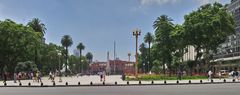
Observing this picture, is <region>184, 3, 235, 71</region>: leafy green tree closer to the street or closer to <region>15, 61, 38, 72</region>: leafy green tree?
<region>15, 61, 38, 72</region>: leafy green tree

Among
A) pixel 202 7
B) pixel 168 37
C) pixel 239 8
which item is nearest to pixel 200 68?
pixel 168 37

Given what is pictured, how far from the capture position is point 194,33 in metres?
78.3

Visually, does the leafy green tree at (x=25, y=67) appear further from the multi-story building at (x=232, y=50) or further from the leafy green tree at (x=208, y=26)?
the multi-story building at (x=232, y=50)

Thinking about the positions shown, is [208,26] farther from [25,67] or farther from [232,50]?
[232,50]

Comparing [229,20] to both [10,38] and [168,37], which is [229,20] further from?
[10,38]

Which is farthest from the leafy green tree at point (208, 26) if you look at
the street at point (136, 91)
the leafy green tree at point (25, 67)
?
the street at point (136, 91)

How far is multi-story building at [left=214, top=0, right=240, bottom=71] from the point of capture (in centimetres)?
12977

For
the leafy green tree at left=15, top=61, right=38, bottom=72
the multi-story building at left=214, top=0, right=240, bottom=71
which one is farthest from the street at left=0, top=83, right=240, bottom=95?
the multi-story building at left=214, top=0, right=240, bottom=71

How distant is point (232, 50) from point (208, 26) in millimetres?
65014

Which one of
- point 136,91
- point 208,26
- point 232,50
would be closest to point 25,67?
point 208,26

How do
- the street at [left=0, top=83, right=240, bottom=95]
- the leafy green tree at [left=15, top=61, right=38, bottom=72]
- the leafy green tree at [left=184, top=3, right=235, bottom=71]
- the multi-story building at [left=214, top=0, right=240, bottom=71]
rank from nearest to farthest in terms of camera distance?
the street at [left=0, top=83, right=240, bottom=95], the leafy green tree at [left=184, top=3, right=235, bottom=71], the leafy green tree at [left=15, top=61, right=38, bottom=72], the multi-story building at [left=214, top=0, right=240, bottom=71]

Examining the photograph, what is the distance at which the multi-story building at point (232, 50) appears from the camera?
426ft

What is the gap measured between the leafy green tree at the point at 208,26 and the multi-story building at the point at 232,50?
43041mm

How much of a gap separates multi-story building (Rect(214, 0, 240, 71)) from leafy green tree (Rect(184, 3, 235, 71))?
43.0 m
